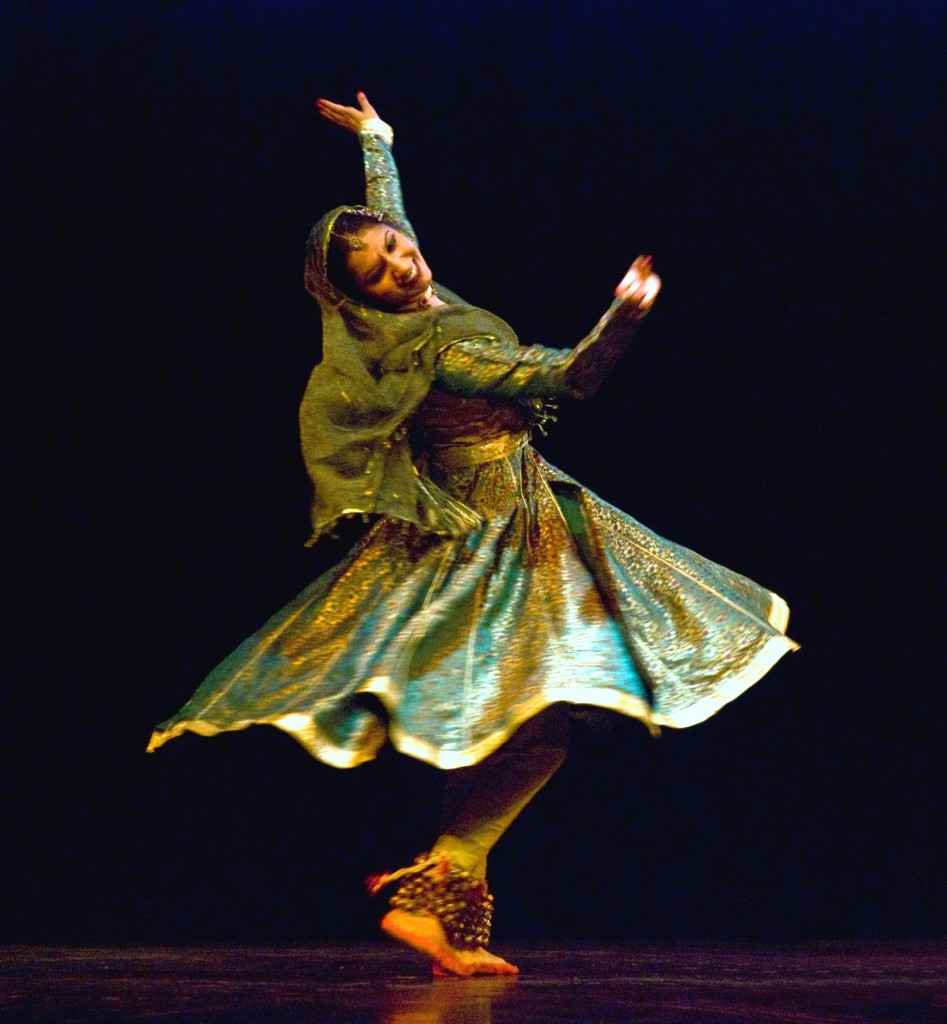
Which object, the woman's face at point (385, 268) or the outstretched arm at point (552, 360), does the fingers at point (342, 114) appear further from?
the outstretched arm at point (552, 360)

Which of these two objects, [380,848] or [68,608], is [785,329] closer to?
[380,848]

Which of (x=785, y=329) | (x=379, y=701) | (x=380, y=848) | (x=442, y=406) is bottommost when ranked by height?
(x=380, y=848)

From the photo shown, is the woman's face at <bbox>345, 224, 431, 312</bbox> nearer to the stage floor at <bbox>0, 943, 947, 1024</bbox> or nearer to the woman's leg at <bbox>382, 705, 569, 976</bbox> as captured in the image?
the woman's leg at <bbox>382, 705, 569, 976</bbox>

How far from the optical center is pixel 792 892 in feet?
10.2

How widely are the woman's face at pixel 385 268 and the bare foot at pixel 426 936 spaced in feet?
2.96

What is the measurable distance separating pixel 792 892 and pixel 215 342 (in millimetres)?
1640

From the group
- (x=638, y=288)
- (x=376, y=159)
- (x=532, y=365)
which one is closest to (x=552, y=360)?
(x=532, y=365)

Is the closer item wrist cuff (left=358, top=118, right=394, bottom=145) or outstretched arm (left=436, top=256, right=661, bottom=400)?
outstretched arm (left=436, top=256, right=661, bottom=400)

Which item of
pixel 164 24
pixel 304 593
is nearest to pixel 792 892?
pixel 304 593

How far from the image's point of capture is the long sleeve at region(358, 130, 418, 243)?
257 centimetres

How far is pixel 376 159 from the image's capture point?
2.68 meters

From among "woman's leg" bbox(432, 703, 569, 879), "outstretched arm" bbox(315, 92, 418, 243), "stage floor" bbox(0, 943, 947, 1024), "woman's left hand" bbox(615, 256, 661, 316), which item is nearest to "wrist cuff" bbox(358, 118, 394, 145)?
"outstretched arm" bbox(315, 92, 418, 243)

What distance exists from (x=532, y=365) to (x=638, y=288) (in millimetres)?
203

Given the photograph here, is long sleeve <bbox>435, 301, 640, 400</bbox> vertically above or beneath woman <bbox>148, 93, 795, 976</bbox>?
above
